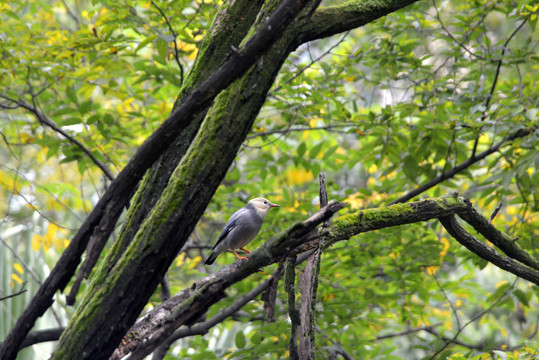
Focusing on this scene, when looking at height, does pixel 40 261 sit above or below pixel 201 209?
above

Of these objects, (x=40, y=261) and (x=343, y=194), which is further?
(x=40, y=261)

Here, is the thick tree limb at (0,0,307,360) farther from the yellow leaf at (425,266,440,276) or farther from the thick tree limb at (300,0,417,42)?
the yellow leaf at (425,266,440,276)

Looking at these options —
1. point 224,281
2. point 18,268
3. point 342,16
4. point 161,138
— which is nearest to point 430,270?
point 342,16

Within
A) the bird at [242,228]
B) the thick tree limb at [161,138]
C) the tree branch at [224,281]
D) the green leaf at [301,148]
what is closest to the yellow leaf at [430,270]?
the green leaf at [301,148]

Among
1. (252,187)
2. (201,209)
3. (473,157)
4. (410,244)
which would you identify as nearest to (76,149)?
(252,187)

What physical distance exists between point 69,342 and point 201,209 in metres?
0.79

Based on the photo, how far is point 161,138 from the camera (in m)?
2.12

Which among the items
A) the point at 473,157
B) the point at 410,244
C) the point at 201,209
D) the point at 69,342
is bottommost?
the point at 69,342

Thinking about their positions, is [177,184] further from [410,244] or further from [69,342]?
[410,244]

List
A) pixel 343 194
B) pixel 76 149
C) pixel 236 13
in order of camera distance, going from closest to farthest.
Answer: pixel 236 13, pixel 76 149, pixel 343 194

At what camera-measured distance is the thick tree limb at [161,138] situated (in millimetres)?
2064

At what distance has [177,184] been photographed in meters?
2.17

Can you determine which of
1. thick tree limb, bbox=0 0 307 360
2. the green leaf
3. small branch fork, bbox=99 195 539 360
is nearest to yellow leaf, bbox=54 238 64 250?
the green leaf

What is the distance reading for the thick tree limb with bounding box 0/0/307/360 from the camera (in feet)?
6.77
